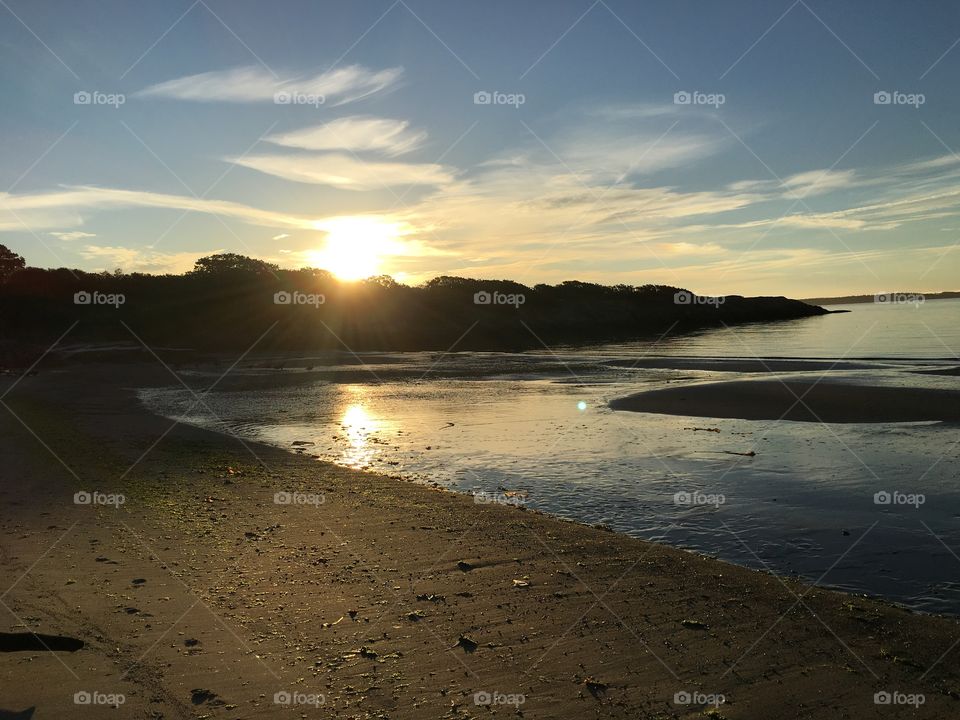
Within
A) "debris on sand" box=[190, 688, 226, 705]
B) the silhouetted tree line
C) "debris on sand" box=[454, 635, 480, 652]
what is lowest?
"debris on sand" box=[454, 635, 480, 652]

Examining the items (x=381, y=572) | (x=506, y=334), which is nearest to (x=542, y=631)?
(x=381, y=572)

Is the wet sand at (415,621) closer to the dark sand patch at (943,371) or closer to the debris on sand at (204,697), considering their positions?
the debris on sand at (204,697)

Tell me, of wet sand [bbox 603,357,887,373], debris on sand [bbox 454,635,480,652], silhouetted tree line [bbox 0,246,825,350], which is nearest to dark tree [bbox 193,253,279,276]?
silhouetted tree line [bbox 0,246,825,350]

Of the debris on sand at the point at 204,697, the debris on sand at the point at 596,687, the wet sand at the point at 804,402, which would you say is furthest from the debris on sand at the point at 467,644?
the wet sand at the point at 804,402

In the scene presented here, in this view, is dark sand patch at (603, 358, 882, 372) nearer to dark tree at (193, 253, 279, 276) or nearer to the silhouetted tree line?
the silhouetted tree line

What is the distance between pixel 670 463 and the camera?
13.8m

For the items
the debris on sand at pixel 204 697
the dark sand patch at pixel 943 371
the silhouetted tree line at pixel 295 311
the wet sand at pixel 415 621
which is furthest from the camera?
the silhouetted tree line at pixel 295 311

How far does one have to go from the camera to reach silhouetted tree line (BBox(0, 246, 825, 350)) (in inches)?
2534

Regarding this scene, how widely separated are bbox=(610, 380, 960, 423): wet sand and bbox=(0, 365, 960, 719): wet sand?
12.5 m

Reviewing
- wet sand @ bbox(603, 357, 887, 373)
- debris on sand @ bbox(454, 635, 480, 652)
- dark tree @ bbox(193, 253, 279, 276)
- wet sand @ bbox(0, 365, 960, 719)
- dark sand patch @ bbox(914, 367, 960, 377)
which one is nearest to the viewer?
wet sand @ bbox(0, 365, 960, 719)

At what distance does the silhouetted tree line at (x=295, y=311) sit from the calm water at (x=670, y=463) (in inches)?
1345

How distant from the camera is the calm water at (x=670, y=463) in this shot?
852cm

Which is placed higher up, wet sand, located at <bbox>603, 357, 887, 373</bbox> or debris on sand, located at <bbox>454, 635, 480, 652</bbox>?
wet sand, located at <bbox>603, 357, 887, 373</bbox>

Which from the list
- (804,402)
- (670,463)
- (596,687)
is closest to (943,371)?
(804,402)
